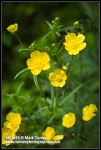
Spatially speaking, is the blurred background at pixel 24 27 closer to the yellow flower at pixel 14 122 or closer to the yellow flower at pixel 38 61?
the yellow flower at pixel 14 122

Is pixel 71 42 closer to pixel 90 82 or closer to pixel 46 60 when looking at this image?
pixel 46 60

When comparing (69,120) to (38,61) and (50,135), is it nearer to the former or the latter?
(50,135)

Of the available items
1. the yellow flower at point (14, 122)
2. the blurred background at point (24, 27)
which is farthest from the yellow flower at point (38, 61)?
the blurred background at point (24, 27)

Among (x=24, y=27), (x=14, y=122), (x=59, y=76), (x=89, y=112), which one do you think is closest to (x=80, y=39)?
(x=59, y=76)

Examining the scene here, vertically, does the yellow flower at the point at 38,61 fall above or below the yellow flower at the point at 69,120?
above

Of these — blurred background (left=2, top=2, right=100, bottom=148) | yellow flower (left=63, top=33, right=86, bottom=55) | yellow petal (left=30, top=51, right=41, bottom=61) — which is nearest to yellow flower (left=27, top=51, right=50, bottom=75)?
yellow petal (left=30, top=51, right=41, bottom=61)

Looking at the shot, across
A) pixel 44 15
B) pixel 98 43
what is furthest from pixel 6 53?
pixel 98 43
